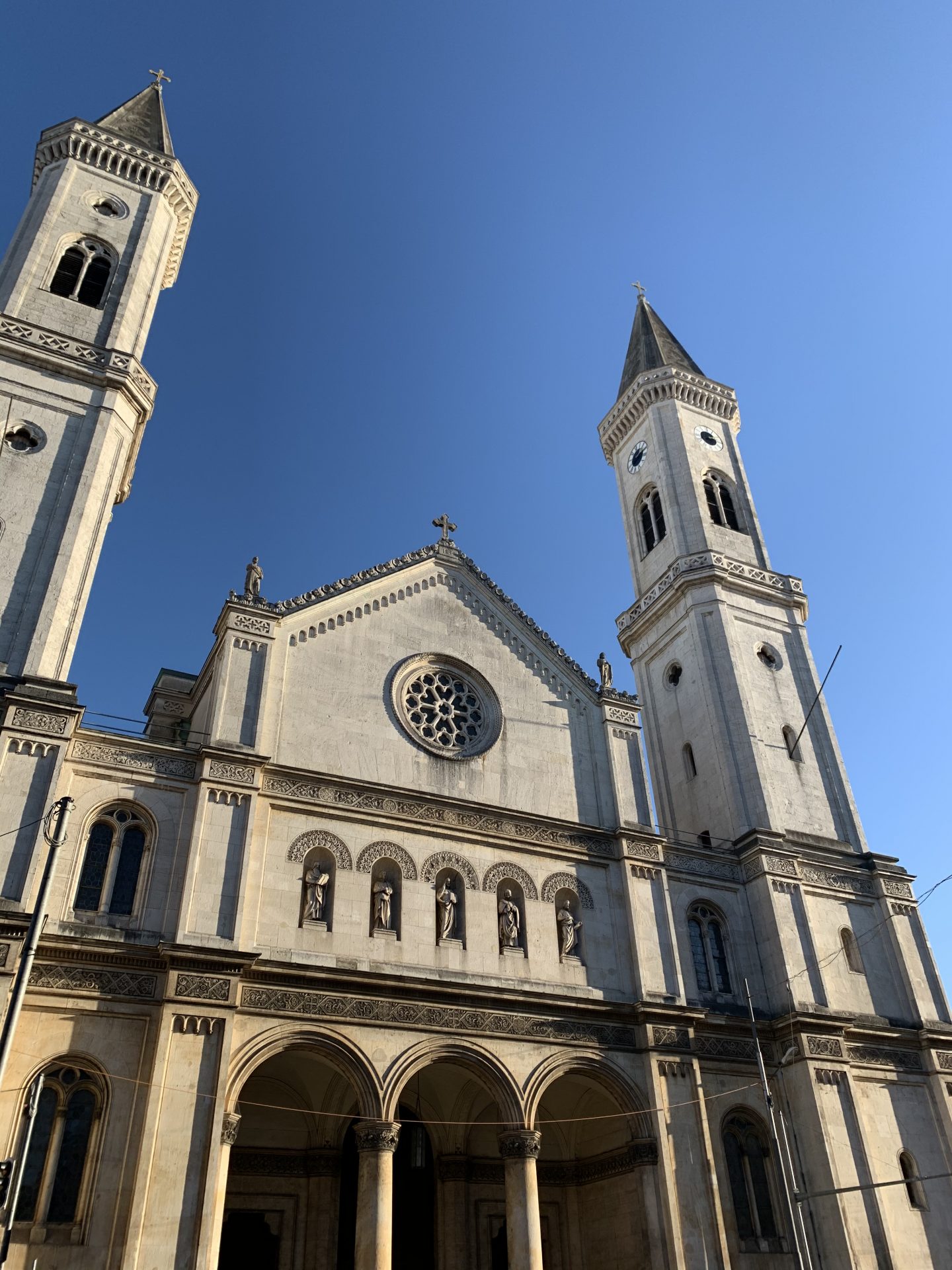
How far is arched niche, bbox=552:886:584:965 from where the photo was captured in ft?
81.9

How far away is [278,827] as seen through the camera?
23047mm

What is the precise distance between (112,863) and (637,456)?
1131 inches

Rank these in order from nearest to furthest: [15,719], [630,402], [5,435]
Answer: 1. [15,719]
2. [5,435]
3. [630,402]

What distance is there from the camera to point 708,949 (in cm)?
2769

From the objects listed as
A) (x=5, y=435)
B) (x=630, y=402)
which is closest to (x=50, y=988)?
(x=5, y=435)

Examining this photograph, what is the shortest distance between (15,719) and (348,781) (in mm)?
7502

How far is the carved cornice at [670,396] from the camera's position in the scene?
4181 centimetres

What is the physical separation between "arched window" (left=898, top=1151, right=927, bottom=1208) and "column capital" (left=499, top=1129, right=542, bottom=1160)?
10.5 m

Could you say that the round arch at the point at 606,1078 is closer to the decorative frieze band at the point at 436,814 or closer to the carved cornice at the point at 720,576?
the decorative frieze band at the point at 436,814

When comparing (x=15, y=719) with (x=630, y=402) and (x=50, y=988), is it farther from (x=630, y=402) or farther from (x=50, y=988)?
(x=630, y=402)

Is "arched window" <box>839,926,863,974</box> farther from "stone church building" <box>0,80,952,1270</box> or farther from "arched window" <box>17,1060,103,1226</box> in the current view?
"arched window" <box>17,1060,103,1226</box>

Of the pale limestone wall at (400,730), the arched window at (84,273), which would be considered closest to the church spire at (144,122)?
the arched window at (84,273)

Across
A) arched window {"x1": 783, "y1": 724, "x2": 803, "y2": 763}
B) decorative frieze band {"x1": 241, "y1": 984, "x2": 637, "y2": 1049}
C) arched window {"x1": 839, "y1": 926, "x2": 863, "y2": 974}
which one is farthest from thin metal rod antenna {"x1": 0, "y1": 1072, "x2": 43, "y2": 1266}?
arched window {"x1": 783, "y1": 724, "x2": 803, "y2": 763}

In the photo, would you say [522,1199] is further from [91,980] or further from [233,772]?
[233,772]
